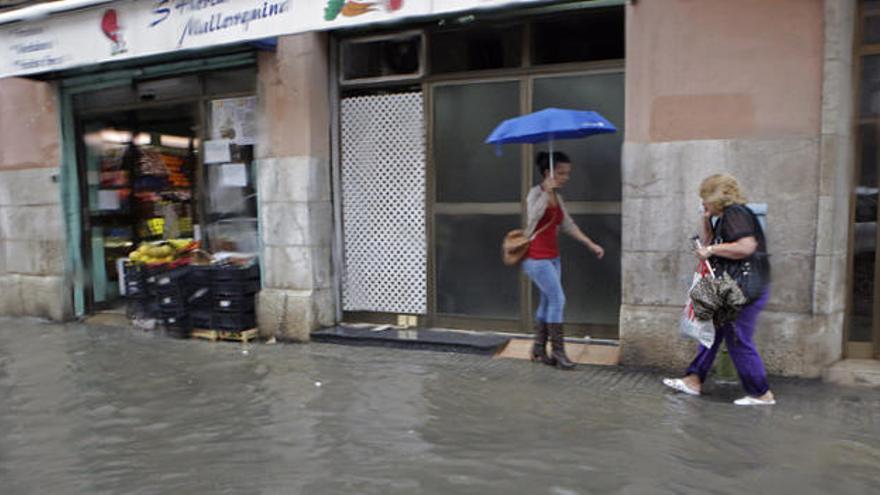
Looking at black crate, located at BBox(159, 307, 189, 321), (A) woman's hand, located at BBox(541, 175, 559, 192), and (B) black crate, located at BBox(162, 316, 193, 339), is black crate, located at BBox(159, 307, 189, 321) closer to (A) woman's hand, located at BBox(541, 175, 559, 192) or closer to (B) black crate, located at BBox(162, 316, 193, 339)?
(B) black crate, located at BBox(162, 316, 193, 339)

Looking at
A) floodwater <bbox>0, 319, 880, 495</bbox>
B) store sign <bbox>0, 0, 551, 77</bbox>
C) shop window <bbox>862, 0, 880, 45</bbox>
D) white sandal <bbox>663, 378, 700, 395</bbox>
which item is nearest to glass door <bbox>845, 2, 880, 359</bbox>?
shop window <bbox>862, 0, 880, 45</bbox>

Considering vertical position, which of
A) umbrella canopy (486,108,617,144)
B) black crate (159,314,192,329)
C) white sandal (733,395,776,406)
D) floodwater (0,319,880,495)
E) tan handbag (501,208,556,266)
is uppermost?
umbrella canopy (486,108,617,144)

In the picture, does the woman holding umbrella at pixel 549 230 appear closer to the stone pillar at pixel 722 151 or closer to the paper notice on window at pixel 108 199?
the stone pillar at pixel 722 151

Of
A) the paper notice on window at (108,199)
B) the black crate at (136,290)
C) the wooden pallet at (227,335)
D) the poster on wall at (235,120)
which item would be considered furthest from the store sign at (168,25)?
the wooden pallet at (227,335)

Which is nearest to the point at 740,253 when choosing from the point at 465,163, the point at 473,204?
the point at 473,204

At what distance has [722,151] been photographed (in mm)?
5641

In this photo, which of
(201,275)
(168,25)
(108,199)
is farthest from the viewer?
(108,199)

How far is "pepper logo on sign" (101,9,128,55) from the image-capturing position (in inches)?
298

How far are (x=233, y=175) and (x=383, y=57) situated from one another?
231 cm

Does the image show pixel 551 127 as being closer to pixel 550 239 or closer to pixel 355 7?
pixel 550 239

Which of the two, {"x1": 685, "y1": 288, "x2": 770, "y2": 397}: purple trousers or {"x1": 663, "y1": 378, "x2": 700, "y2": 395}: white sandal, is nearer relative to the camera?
{"x1": 685, "y1": 288, "x2": 770, "y2": 397}: purple trousers

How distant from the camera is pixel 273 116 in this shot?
7.55 metres

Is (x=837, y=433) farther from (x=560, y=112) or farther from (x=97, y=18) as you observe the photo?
(x=97, y=18)

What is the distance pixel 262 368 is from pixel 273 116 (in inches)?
→ 109
